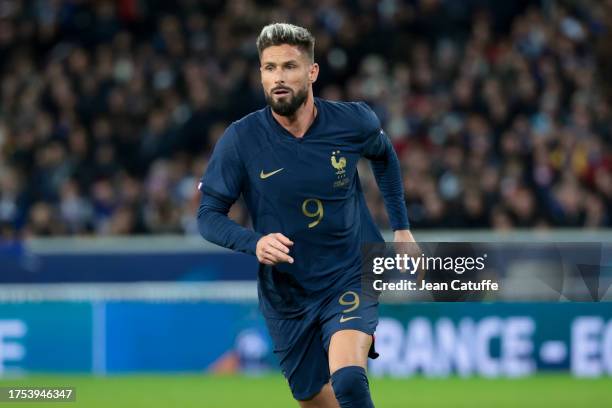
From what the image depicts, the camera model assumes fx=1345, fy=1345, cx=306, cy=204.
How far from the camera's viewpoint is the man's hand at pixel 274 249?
6129 mm

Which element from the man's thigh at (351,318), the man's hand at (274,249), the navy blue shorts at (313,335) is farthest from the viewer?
the navy blue shorts at (313,335)

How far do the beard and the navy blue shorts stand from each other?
37.9 inches

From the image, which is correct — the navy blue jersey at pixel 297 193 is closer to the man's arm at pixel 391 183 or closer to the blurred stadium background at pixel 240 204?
the man's arm at pixel 391 183

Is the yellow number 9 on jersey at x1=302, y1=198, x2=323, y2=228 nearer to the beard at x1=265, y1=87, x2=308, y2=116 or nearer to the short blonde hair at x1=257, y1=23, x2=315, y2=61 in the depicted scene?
the beard at x1=265, y1=87, x2=308, y2=116

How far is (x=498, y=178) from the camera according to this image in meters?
15.0

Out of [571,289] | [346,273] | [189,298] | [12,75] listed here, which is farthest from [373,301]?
[12,75]

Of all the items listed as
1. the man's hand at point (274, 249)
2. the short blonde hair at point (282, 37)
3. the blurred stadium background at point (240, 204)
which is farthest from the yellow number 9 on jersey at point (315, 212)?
the blurred stadium background at point (240, 204)

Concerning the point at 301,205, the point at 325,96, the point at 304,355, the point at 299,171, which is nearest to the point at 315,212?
the point at 301,205

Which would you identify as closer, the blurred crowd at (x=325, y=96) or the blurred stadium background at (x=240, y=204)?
the blurred stadium background at (x=240, y=204)

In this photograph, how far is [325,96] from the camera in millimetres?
16297

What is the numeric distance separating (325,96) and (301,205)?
9.61m

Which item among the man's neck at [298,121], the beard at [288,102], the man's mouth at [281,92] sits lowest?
the man's neck at [298,121]

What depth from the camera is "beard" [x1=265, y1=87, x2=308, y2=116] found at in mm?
6676

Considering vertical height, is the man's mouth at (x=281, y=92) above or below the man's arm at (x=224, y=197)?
above
